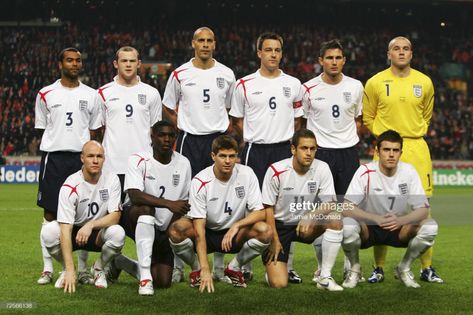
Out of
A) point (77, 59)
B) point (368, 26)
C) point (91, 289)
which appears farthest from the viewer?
point (368, 26)

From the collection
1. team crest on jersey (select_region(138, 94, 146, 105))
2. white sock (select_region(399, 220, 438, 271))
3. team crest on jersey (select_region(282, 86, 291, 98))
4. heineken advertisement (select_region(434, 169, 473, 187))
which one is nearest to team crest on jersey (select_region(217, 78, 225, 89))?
team crest on jersey (select_region(282, 86, 291, 98))

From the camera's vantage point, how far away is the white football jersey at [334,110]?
7562mm

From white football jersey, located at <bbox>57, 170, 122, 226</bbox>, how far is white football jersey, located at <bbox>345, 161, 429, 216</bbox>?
192 cm

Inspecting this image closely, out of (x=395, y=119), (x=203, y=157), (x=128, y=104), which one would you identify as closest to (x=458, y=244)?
(x=395, y=119)

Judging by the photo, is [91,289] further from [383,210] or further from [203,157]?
[383,210]

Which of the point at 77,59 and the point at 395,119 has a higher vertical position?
the point at 77,59

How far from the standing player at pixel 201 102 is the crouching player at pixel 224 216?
27.8 inches

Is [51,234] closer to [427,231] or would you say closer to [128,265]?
[128,265]

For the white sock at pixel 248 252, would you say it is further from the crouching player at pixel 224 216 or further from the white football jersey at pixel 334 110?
the white football jersey at pixel 334 110

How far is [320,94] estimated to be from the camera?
760 cm

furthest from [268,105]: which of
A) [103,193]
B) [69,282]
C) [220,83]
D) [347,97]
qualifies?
[69,282]

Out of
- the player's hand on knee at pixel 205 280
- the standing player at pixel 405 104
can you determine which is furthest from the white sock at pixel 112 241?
the standing player at pixel 405 104

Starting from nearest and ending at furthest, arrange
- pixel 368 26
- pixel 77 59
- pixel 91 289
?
pixel 91 289 < pixel 77 59 < pixel 368 26

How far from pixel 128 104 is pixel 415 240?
9.08 feet
